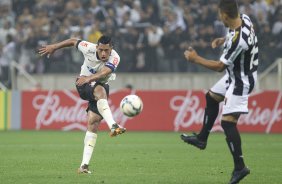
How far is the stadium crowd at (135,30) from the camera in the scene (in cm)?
2323

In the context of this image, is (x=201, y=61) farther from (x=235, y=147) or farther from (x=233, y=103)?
(x=235, y=147)

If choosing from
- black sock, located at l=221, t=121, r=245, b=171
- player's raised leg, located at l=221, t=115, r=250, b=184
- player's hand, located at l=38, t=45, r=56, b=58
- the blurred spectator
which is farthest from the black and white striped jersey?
the blurred spectator

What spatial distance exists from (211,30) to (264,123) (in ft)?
10.9

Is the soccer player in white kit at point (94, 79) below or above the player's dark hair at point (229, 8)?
below

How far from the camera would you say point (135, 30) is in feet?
79.7

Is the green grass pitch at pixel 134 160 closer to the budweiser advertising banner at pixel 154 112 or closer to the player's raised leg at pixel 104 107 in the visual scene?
the player's raised leg at pixel 104 107

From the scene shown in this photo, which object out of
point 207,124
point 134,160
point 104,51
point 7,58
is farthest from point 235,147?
point 7,58

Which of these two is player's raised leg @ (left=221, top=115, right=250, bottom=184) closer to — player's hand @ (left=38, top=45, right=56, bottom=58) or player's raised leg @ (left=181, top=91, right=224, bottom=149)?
player's raised leg @ (left=181, top=91, right=224, bottom=149)

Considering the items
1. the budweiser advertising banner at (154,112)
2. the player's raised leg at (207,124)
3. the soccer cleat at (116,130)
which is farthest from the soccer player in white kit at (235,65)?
the budweiser advertising banner at (154,112)

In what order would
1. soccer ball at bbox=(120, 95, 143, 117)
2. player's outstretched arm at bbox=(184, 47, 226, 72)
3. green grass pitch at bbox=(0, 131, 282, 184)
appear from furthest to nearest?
soccer ball at bbox=(120, 95, 143, 117) < green grass pitch at bbox=(0, 131, 282, 184) < player's outstretched arm at bbox=(184, 47, 226, 72)

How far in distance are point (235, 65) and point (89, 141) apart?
2919mm

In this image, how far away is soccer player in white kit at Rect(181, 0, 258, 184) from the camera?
9.57m

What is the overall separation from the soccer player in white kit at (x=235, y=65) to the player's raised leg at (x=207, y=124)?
1.23 feet

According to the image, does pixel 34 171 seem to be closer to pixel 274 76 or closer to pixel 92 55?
pixel 92 55
